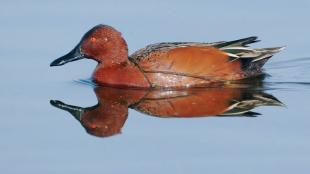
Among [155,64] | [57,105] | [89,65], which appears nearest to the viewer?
[57,105]

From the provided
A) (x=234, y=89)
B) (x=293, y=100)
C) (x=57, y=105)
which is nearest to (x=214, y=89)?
(x=234, y=89)

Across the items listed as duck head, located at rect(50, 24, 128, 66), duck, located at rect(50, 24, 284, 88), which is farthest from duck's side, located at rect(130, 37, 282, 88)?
duck head, located at rect(50, 24, 128, 66)

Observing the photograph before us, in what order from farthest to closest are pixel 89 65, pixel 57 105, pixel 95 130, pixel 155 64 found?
pixel 89 65
pixel 155 64
pixel 57 105
pixel 95 130

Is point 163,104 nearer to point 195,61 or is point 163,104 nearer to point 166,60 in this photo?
point 166,60

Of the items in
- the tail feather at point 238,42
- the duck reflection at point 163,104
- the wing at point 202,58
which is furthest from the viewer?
the tail feather at point 238,42

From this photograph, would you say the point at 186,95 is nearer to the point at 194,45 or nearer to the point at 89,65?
the point at 194,45

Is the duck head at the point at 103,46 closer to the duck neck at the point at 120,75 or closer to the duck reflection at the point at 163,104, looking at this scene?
the duck neck at the point at 120,75

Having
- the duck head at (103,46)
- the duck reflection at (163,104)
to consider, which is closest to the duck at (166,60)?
the duck head at (103,46)
